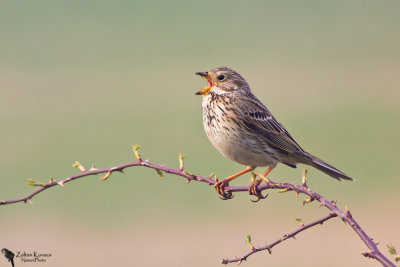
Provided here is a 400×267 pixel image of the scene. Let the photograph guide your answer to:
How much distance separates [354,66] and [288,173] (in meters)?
24.3

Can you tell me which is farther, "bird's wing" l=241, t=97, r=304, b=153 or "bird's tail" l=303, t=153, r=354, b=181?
"bird's wing" l=241, t=97, r=304, b=153

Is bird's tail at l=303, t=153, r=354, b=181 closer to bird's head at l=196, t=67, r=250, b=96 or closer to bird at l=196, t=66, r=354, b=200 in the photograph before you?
bird at l=196, t=66, r=354, b=200

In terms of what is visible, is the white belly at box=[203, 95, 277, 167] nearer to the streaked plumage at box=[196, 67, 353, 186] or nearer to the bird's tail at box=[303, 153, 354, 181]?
the streaked plumage at box=[196, 67, 353, 186]

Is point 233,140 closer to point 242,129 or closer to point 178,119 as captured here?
point 242,129

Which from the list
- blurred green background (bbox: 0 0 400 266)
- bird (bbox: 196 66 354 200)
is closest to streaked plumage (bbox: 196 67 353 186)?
bird (bbox: 196 66 354 200)

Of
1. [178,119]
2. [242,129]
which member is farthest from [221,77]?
[178,119]

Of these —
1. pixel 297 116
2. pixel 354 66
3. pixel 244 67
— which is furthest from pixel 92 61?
pixel 297 116

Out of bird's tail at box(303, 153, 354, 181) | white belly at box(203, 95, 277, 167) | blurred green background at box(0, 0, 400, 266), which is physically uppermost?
blurred green background at box(0, 0, 400, 266)

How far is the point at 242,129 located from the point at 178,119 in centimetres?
2768

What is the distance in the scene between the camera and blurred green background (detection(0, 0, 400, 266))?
753 inches

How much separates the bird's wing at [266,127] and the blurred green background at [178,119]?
754cm

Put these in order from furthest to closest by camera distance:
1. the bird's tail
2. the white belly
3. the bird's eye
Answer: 1. the bird's eye
2. the white belly
3. the bird's tail

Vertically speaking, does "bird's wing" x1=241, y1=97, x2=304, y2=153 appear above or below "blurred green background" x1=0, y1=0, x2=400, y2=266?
below

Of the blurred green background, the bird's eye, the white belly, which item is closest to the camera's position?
the white belly
